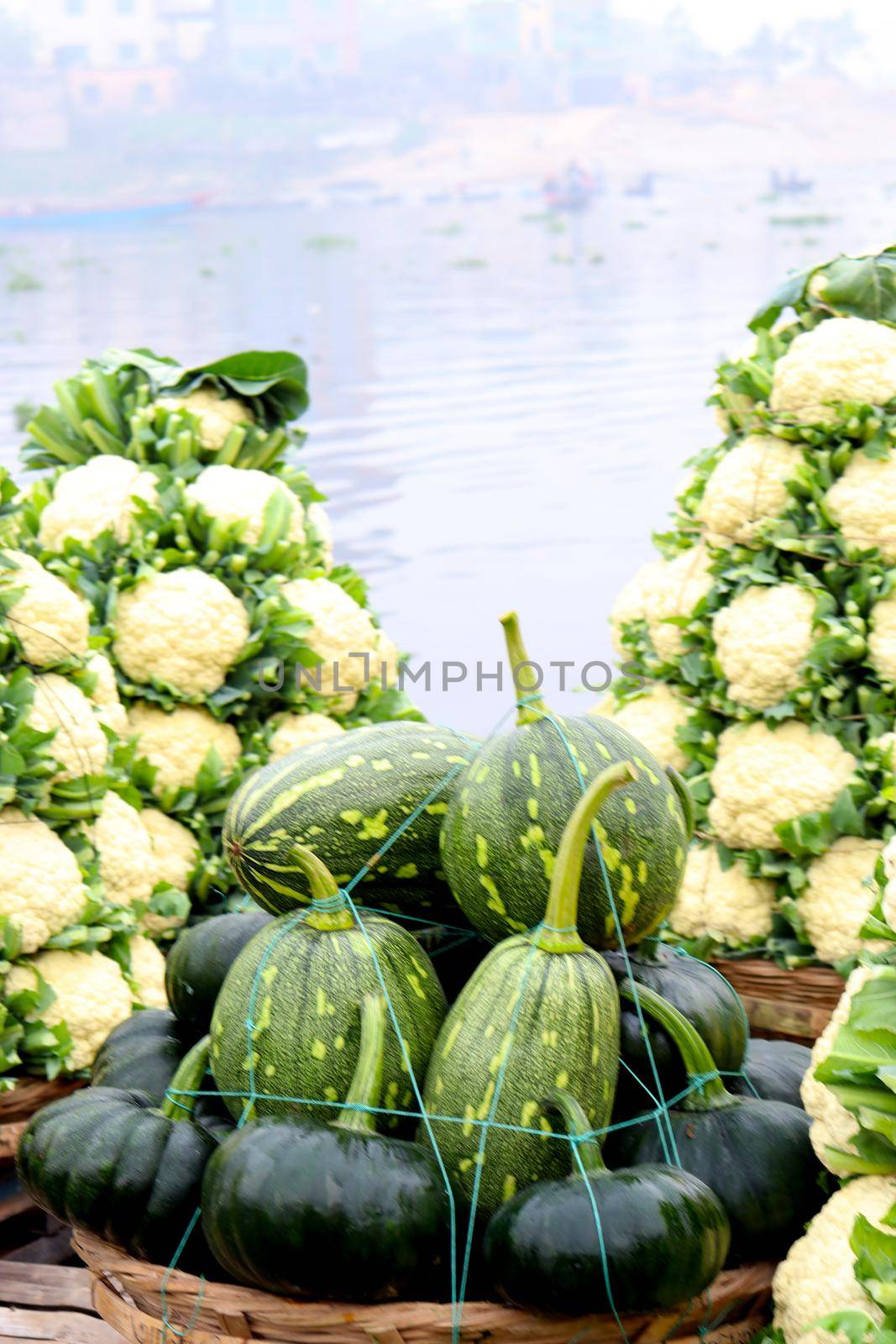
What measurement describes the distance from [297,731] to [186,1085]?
133cm

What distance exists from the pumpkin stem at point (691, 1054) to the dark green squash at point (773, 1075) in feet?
0.45

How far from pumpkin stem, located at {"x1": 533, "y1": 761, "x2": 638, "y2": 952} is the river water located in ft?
5.71

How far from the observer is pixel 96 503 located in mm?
2932

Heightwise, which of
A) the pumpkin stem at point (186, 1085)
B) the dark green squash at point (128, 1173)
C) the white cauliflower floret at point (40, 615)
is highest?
the white cauliflower floret at point (40, 615)

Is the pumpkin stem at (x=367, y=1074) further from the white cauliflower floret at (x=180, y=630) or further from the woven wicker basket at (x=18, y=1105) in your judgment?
the white cauliflower floret at (x=180, y=630)

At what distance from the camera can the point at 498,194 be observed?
439 inches

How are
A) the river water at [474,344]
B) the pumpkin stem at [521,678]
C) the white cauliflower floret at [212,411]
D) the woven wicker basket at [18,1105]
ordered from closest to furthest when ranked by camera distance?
the pumpkin stem at [521,678] < the woven wicker basket at [18,1105] < the white cauliflower floret at [212,411] < the river water at [474,344]

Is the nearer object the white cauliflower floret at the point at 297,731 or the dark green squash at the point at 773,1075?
the dark green squash at the point at 773,1075

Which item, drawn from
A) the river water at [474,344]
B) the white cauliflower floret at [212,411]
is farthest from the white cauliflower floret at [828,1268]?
the white cauliflower floret at [212,411]

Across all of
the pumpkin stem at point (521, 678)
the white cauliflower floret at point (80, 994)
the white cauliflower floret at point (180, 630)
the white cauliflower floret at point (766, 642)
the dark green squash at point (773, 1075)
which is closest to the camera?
the pumpkin stem at point (521, 678)

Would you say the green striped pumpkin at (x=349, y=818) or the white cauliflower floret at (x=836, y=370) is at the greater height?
the white cauliflower floret at (x=836, y=370)

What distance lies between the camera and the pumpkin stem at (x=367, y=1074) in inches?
56.7

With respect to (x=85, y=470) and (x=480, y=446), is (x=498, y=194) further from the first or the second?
(x=85, y=470)

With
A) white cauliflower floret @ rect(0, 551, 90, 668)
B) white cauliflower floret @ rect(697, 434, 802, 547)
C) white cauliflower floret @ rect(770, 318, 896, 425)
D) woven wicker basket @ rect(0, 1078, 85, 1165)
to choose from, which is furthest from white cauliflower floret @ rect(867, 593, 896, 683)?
woven wicker basket @ rect(0, 1078, 85, 1165)
